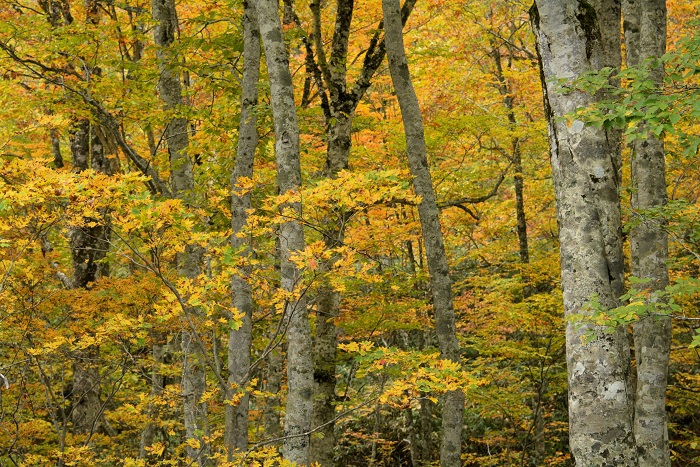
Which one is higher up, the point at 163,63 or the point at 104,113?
the point at 163,63

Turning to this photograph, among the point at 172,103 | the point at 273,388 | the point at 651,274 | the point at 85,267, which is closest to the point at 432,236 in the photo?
the point at 651,274

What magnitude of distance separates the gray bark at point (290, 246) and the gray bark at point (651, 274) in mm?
3942

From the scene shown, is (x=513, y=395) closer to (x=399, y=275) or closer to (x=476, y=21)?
(x=399, y=275)

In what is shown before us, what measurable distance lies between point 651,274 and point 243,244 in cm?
493

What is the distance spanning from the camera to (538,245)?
53.7ft

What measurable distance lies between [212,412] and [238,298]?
5654 mm

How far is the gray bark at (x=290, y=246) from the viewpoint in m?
5.35

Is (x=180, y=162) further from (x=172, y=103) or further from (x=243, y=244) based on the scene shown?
(x=243, y=244)

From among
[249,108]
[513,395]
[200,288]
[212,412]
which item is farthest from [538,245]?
[200,288]

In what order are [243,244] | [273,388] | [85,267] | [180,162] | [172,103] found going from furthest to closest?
[273,388]
[85,267]
[172,103]
[180,162]
[243,244]

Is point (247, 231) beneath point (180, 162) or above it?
beneath

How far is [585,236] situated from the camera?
11.7ft

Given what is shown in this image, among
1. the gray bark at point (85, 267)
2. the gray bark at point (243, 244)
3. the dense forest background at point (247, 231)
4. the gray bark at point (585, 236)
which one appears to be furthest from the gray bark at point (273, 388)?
the gray bark at point (585, 236)

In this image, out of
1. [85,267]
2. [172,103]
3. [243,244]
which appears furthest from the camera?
[85,267]
